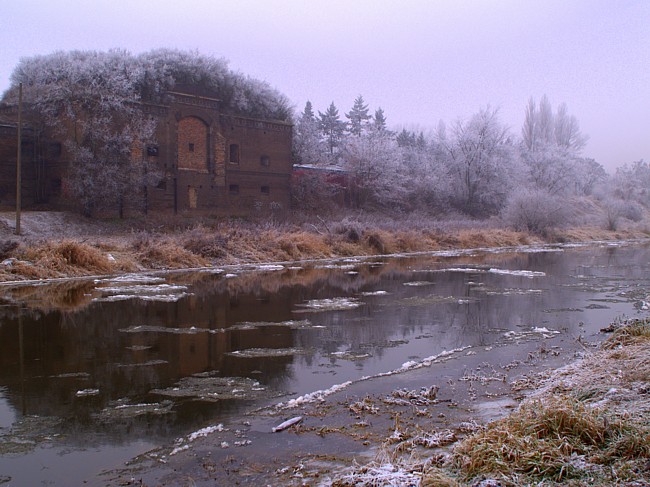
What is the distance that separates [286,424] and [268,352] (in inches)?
142

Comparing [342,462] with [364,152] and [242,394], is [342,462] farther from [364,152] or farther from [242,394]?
[364,152]

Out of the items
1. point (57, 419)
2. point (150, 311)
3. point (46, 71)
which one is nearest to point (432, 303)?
point (150, 311)

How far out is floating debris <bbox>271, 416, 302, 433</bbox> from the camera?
20.3 ft

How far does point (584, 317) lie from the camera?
516 inches

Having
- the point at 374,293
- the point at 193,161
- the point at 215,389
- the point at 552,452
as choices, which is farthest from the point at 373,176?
the point at 552,452

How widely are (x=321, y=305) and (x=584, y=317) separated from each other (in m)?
5.87

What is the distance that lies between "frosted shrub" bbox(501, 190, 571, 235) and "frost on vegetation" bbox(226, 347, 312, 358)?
3880 centimetres

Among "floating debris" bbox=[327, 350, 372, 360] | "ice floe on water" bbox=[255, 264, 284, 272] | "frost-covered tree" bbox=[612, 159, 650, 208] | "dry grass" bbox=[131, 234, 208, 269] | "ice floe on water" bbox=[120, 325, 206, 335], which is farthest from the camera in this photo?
"frost-covered tree" bbox=[612, 159, 650, 208]

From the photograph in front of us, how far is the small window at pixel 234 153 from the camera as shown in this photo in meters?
43.2

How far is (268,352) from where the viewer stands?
32.2ft

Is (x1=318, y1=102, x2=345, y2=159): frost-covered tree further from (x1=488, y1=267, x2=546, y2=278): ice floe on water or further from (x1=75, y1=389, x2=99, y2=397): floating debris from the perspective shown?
(x1=75, y1=389, x2=99, y2=397): floating debris

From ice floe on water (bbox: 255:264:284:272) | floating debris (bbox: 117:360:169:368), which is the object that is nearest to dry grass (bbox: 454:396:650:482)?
floating debris (bbox: 117:360:169:368)

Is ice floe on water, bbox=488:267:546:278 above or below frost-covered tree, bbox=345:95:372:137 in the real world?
below

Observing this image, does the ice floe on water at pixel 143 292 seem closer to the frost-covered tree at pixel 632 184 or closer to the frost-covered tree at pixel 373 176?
the frost-covered tree at pixel 373 176
